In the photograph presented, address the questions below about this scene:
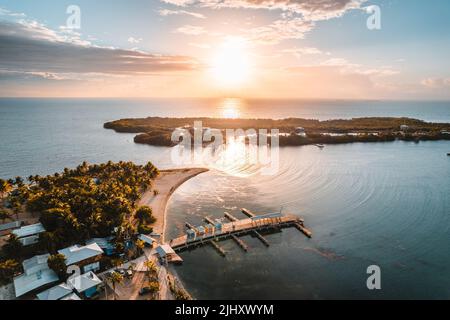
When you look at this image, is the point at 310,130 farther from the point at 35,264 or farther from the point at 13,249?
the point at 35,264

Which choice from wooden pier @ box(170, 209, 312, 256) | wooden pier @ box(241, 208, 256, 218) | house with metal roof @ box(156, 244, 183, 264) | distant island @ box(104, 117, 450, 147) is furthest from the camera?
distant island @ box(104, 117, 450, 147)

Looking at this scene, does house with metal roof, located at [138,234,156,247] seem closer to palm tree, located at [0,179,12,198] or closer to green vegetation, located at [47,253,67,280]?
green vegetation, located at [47,253,67,280]

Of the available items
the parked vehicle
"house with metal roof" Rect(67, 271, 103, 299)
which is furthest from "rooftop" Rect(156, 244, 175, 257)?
"house with metal roof" Rect(67, 271, 103, 299)

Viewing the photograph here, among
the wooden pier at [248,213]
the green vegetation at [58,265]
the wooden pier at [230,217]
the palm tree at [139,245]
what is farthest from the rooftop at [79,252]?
the wooden pier at [248,213]

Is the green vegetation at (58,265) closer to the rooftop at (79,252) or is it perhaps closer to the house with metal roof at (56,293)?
the rooftop at (79,252)

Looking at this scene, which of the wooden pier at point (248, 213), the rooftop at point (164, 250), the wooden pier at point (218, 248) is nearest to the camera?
the rooftop at point (164, 250)

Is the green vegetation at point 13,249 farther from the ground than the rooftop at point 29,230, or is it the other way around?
the rooftop at point 29,230

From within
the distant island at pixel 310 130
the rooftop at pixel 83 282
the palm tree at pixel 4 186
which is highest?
the distant island at pixel 310 130
